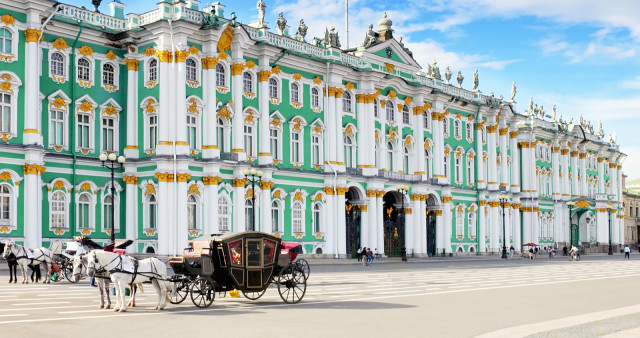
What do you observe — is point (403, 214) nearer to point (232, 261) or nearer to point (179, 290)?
point (232, 261)

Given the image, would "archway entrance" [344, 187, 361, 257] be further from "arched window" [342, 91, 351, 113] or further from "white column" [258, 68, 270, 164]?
"white column" [258, 68, 270, 164]

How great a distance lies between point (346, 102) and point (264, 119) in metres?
9.72

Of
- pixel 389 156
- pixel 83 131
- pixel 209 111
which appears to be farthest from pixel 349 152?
pixel 83 131

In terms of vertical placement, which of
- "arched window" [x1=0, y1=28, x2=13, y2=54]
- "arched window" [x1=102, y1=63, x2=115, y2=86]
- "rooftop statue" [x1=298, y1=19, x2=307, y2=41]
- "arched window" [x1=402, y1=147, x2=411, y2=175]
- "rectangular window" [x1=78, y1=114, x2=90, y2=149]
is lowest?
"arched window" [x1=402, y1=147, x2=411, y2=175]

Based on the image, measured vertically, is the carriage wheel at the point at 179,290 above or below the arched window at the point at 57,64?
below

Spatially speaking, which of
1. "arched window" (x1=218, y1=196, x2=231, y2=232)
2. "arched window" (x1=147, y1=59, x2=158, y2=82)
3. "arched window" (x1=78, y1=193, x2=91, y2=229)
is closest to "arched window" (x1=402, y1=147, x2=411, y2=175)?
"arched window" (x1=218, y1=196, x2=231, y2=232)

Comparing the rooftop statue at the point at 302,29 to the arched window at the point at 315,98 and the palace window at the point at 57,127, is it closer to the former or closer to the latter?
the arched window at the point at 315,98

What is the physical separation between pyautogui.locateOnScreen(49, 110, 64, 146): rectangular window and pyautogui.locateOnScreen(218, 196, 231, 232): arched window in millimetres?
9769

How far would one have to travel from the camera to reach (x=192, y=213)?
46.8 meters

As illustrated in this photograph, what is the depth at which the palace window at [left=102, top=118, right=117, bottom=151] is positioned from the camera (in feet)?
151

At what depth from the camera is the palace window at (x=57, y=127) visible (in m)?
43.3

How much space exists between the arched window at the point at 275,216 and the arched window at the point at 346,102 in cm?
974

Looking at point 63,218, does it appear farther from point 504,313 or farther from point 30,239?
point 504,313

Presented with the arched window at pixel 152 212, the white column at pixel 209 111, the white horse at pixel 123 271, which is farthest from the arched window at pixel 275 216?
the white horse at pixel 123 271
